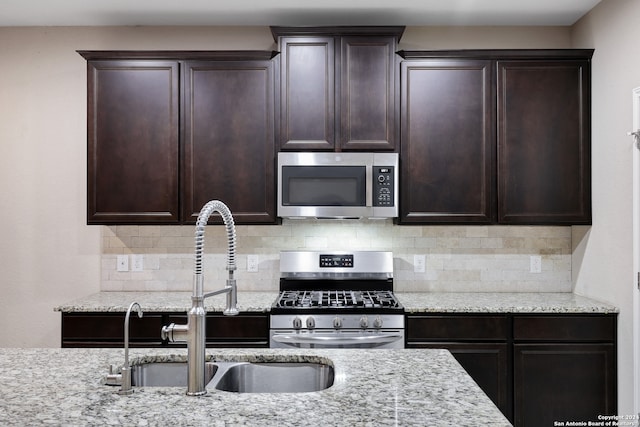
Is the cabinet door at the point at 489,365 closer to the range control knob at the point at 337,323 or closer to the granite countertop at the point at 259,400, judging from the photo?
the range control knob at the point at 337,323

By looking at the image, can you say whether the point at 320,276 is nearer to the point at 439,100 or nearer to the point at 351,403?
the point at 439,100

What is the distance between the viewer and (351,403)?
1268 millimetres

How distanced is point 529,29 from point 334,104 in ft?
4.94

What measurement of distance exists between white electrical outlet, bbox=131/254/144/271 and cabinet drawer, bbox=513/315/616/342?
8.01 feet

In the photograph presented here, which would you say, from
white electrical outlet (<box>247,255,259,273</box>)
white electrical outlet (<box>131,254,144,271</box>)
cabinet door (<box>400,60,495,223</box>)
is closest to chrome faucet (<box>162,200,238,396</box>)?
cabinet door (<box>400,60,495,223</box>)

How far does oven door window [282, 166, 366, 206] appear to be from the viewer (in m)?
3.16

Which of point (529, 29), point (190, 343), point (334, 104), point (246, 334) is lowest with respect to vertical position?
point (246, 334)

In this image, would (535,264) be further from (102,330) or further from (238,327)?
(102,330)

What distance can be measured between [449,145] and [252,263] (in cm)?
153

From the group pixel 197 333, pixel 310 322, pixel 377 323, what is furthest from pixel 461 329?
pixel 197 333

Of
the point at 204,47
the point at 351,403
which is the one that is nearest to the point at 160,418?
the point at 351,403

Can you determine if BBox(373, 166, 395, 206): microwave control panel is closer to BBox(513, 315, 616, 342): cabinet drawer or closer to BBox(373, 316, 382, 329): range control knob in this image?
BBox(373, 316, 382, 329): range control knob

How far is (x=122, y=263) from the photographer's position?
3.54 m

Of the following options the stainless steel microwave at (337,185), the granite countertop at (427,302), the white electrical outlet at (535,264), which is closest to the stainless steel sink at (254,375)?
the granite countertop at (427,302)
